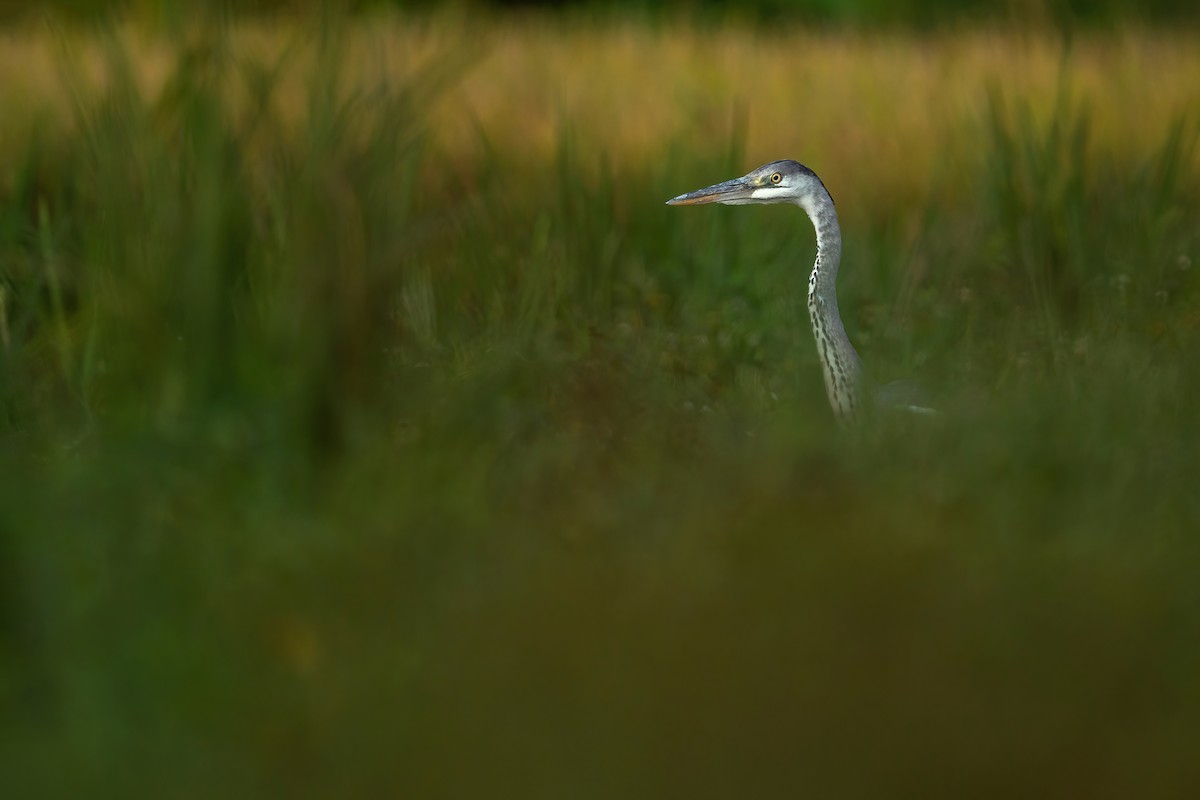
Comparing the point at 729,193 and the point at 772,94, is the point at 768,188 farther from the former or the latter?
the point at 772,94

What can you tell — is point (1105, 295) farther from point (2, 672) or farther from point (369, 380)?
point (2, 672)

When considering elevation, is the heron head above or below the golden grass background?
above

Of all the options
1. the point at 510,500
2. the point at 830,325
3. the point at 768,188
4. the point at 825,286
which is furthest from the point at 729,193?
the point at 510,500

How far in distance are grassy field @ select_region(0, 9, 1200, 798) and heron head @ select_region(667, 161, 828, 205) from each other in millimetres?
434

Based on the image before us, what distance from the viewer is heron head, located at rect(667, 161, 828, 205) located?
4863mm

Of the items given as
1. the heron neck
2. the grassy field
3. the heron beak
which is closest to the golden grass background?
the heron beak

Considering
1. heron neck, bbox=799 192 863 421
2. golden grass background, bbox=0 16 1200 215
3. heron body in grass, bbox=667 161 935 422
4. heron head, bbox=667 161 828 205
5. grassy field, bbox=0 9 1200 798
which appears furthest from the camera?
golden grass background, bbox=0 16 1200 215

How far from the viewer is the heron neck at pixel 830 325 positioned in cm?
445

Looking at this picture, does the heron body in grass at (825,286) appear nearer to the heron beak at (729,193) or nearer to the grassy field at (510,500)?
the heron beak at (729,193)

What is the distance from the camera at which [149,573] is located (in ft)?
9.34

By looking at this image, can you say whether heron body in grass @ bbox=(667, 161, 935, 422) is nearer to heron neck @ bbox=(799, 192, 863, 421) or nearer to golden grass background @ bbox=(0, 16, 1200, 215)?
heron neck @ bbox=(799, 192, 863, 421)

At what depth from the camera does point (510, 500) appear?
325cm

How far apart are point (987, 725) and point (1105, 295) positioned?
11.4 feet

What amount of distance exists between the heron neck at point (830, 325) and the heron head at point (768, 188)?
0.04 m
